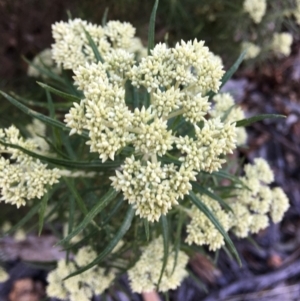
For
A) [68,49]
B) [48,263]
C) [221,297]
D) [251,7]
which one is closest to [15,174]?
[68,49]

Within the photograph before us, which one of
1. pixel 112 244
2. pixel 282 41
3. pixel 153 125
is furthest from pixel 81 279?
pixel 282 41

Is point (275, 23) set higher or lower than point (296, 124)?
higher

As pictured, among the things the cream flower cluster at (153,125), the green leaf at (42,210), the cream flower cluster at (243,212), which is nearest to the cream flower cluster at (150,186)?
the cream flower cluster at (153,125)

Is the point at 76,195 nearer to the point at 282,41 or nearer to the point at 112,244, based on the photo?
the point at 112,244

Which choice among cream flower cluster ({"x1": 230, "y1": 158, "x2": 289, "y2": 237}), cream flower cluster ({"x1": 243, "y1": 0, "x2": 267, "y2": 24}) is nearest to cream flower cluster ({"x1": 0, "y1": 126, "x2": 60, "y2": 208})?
cream flower cluster ({"x1": 230, "y1": 158, "x2": 289, "y2": 237})

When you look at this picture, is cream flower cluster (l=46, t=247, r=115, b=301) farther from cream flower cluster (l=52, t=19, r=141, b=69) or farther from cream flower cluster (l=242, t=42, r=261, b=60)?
cream flower cluster (l=242, t=42, r=261, b=60)

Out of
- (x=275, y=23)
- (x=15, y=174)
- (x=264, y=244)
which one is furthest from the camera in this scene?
(x=264, y=244)

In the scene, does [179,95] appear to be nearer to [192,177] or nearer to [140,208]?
[192,177]
